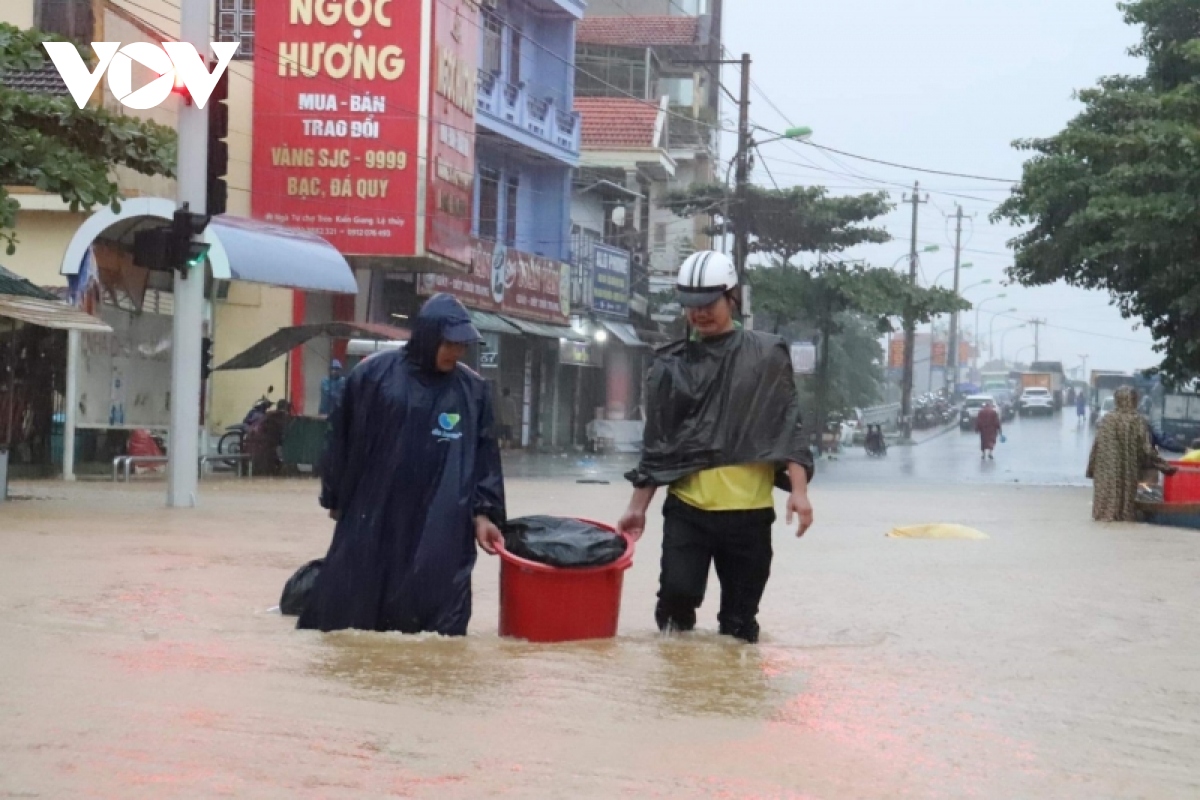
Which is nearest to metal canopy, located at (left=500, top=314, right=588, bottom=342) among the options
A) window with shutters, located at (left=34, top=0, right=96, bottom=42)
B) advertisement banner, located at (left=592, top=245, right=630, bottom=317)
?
advertisement banner, located at (left=592, top=245, right=630, bottom=317)

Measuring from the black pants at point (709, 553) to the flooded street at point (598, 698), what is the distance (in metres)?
0.23

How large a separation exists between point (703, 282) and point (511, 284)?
31.6 metres

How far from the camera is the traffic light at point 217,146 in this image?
16.6m

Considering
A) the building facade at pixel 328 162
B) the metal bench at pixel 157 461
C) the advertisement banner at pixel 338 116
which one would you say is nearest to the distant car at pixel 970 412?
the building facade at pixel 328 162

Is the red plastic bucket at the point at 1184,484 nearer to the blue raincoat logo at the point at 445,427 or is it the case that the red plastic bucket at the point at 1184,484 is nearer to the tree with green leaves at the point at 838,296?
the blue raincoat logo at the point at 445,427

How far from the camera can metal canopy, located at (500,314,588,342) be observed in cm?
3838

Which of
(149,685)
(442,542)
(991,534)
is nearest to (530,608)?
(442,542)

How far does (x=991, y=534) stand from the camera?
59.5ft

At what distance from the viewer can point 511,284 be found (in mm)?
38438

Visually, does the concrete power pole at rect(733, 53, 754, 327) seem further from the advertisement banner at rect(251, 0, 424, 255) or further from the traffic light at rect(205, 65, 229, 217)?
Answer: the traffic light at rect(205, 65, 229, 217)

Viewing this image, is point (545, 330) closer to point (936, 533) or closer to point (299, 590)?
point (936, 533)

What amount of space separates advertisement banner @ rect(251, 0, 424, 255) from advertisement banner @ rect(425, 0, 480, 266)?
0.53 metres

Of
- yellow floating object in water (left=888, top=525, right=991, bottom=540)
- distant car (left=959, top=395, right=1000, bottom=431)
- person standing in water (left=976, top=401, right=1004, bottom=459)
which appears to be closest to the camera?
yellow floating object in water (left=888, top=525, right=991, bottom=540)

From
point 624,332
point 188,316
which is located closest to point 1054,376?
point 624,332
